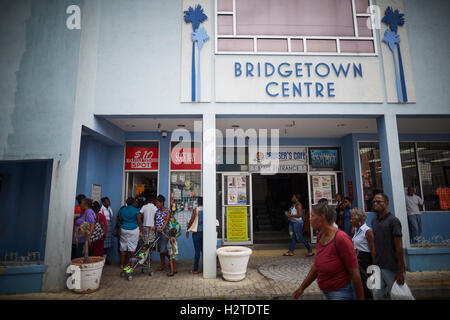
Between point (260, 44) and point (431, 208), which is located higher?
point (260, 44)

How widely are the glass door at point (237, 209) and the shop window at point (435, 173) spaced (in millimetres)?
6274

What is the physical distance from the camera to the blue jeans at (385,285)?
3.30 m

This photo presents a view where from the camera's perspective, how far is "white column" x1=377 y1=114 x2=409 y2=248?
605 cm

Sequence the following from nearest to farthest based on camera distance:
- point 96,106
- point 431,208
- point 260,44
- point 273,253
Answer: point 96,106 < point 260,44 < point 273,253 < point 431,208

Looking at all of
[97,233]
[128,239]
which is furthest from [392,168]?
[97,233]

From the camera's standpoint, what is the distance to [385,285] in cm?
340

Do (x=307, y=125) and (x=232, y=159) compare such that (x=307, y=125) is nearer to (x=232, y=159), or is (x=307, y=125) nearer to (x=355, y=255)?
(x=232, y=159)

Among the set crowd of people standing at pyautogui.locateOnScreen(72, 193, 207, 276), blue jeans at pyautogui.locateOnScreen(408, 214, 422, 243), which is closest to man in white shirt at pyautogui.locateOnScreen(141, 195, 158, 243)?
crowd of people standing at pyautogui.locateOnScreen(72, 193, 207, 276)

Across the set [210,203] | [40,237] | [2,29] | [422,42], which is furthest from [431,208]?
[2,29]

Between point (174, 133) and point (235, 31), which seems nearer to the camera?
point (235, 31)

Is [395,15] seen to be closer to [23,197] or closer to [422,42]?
[422,42]

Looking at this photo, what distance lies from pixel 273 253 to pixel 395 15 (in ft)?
25.3

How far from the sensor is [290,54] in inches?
259

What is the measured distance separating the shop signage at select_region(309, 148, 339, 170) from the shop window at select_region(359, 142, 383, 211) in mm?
900
